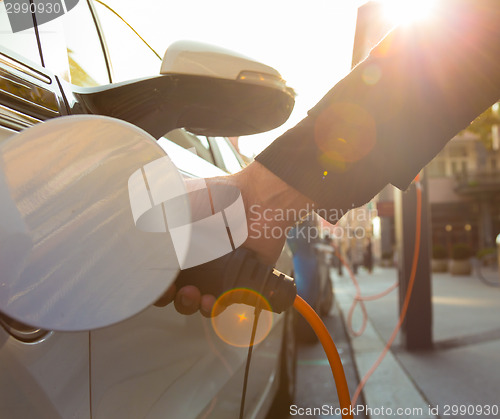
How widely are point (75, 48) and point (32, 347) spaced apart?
87cm

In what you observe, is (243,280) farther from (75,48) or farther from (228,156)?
(228,156)

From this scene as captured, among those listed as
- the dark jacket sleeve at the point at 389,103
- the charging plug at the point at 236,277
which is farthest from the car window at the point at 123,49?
the charging plug at the point at 236,277

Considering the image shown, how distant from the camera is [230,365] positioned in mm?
1565

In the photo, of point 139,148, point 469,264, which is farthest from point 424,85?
point 469,264

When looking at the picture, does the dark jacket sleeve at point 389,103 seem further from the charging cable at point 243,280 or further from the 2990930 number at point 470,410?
the 2990930 number at point 470,410

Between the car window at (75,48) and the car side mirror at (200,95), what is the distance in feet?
0.48

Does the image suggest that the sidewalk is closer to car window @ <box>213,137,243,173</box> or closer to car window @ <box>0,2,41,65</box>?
car window @ <box>213,137,243,173</box>

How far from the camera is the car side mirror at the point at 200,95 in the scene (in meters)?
1.01

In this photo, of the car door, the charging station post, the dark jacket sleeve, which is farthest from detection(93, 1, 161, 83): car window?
the charging station post

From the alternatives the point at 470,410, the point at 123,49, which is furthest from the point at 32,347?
the point at 470,410

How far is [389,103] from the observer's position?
38.8 inches

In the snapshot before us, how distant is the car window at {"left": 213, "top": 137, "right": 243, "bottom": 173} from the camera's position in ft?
8.40

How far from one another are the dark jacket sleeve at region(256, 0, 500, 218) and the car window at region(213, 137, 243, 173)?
148 centimetres

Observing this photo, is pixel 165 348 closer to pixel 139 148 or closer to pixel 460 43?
pixel 139 148
